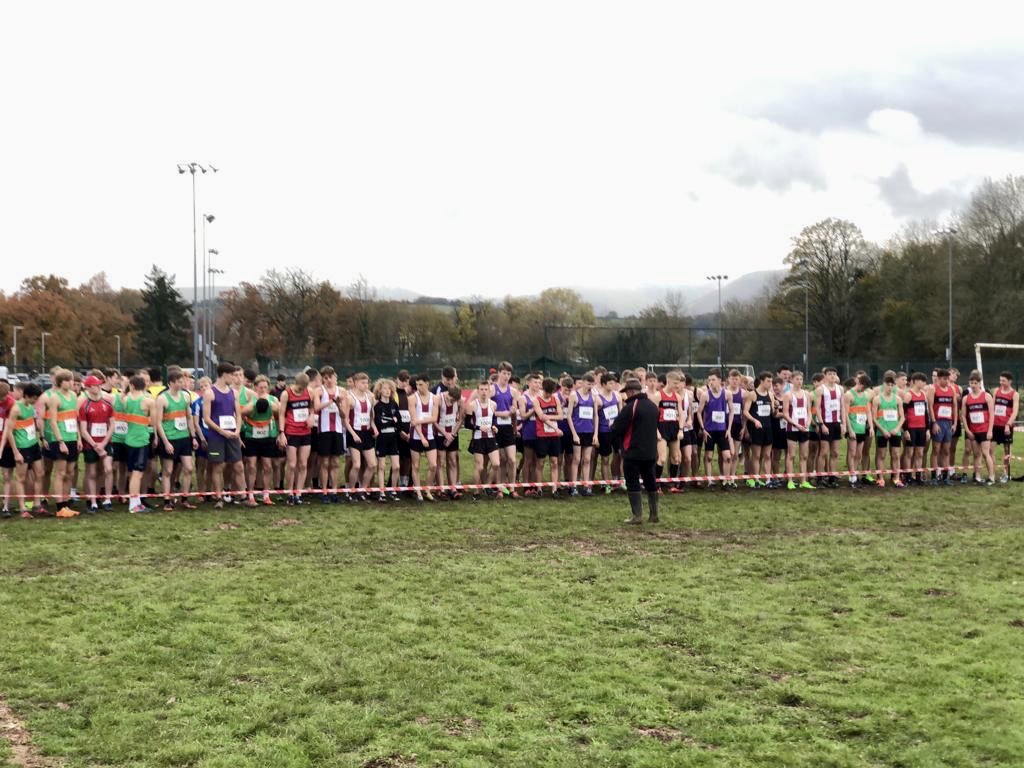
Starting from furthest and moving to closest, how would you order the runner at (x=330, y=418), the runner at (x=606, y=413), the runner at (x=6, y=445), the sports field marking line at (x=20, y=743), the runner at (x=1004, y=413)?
the runner at (x=1004, y=413) → the runner at (x=606, y=413) → the runner at (x=330, y=418) → the runner at (x=6, y=445) → the sports field marking line at (x=20, y=743)

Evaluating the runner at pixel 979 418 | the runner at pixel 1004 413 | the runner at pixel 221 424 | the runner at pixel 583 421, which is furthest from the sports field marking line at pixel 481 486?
the runner at pixel 1004 413

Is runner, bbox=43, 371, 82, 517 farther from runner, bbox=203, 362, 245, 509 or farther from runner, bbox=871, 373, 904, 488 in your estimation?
runner, bbox=871, 373, 904, 488

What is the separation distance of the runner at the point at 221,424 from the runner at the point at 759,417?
25.7ft

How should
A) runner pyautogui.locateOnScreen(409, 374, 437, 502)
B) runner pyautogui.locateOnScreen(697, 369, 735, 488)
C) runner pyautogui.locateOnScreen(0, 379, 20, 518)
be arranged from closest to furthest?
1. runner pyautogui.locateOnScreen(0, 379, 20, 518)
2. runner pyautogui.locateOnScreen(409, 374, 437, 502)
3. runner pyautogui.locateOnScreen(697, 369, 735, 488)

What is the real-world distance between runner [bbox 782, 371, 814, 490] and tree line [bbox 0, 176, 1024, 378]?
3322 centimetres

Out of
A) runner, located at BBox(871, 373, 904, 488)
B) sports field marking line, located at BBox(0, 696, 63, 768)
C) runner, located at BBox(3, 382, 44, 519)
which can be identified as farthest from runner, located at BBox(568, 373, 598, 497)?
sports field marking line, located at BBox(0, 696, 63, 768)

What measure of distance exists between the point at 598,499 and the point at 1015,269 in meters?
51.0

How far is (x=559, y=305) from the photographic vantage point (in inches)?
3546

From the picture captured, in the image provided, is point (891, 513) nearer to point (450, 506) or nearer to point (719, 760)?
point (450, 506)

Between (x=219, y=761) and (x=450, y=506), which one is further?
(x=450, y=506)

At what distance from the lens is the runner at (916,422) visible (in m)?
16.1

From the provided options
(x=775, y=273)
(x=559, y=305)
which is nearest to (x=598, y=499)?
(x=775, y=273)

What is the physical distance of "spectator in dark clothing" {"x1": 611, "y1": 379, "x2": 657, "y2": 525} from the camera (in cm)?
1191

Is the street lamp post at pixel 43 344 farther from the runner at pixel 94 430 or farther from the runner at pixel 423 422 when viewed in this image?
the runner at pixel 423 422
